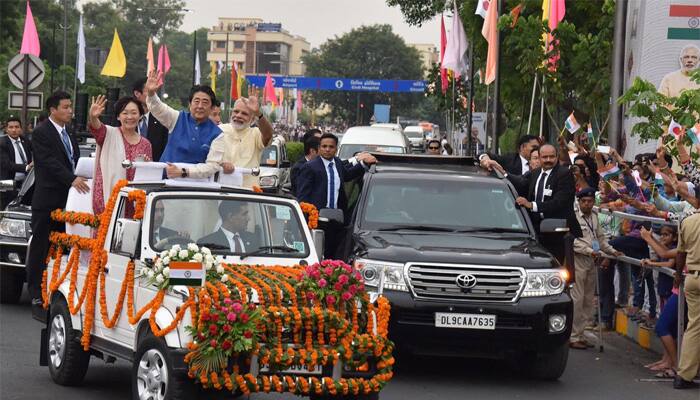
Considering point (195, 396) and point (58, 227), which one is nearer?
point (195, 396)

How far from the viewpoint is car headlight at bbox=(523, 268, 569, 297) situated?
39.8 feet

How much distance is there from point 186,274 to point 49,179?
435cm

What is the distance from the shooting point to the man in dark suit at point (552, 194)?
14.6 metres

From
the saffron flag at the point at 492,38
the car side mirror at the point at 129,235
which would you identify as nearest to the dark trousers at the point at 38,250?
the car side mirror at the point at 129,235

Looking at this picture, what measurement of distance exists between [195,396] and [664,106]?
11468 millimetres

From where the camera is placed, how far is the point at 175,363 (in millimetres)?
8594

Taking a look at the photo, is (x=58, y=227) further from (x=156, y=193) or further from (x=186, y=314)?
(x=186, y=314)

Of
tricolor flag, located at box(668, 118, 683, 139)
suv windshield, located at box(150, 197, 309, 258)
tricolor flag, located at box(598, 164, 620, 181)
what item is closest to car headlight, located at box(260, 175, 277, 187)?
tricolor flag, located at box(598, 164, 620, 181)

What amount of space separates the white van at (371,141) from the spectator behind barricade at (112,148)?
25.1 metres

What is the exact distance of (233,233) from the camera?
9992mm

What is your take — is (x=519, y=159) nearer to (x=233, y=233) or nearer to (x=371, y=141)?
(x=233, y=233)

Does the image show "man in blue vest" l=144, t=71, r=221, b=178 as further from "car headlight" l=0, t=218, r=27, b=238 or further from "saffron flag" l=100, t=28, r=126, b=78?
"saffron flag" l=100, t=28, r=126, b=78

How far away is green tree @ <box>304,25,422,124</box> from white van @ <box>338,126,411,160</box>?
10379cm

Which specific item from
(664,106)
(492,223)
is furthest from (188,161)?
(664,106)
